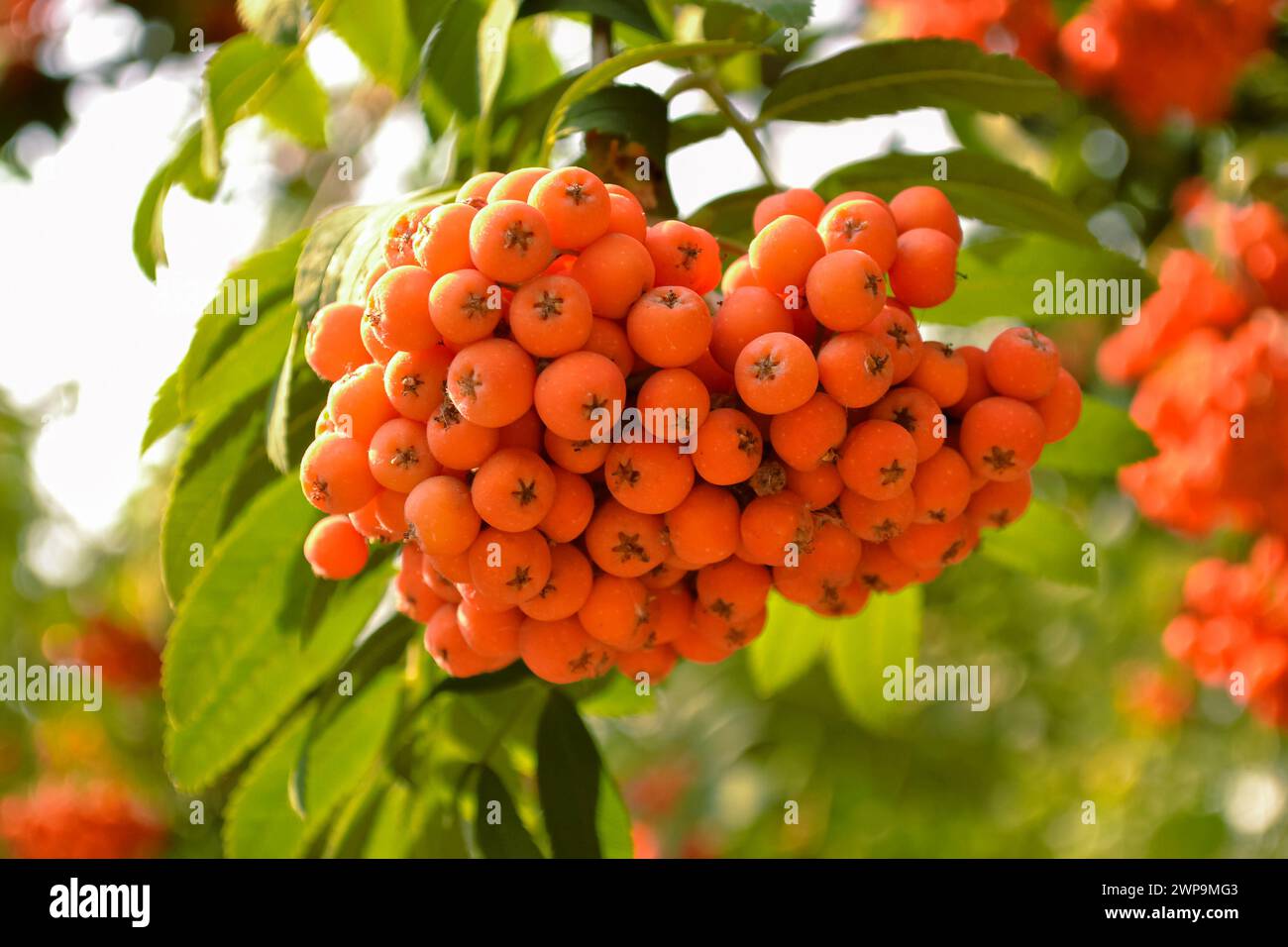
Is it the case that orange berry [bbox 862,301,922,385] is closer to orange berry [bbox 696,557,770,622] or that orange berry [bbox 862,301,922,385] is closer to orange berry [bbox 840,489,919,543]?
orange berry [bbox 840,489,919,543]

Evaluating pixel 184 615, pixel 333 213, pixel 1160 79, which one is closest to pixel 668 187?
pixel 333 213

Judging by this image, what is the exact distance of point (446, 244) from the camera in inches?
53.4

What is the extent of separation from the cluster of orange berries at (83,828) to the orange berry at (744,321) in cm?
427

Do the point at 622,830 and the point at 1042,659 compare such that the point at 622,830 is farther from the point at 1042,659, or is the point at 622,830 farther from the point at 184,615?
the point at 1042,659

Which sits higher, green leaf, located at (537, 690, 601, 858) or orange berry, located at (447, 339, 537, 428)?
orange berry, located at (447, 339, 537, 428)

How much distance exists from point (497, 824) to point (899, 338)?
1107 mm

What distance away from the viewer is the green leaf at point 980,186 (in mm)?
1938

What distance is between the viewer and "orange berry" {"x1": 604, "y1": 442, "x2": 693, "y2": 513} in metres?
1.36

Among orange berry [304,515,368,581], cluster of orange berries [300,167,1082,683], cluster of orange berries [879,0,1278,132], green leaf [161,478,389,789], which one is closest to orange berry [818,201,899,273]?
cluster of orange berries [300,167,1082,683]

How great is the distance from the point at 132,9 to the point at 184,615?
2.80m

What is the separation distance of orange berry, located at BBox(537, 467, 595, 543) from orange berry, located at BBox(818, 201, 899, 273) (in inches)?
17.7

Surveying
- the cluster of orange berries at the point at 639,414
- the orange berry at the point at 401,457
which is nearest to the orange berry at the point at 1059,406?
the cluster of orange berries at the point at 639,414

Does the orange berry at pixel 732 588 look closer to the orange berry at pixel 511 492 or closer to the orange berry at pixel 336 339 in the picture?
the orange berry at pixel 511 492
